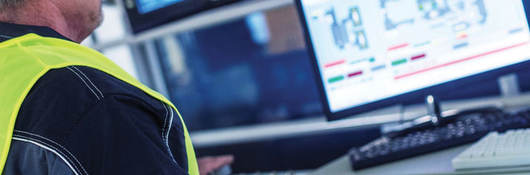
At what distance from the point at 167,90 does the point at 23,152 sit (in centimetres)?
160

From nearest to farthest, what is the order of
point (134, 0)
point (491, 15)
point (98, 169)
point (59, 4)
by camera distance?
point (98, 169) → point (59, 4) → point (491, 15) → point (134, 0)

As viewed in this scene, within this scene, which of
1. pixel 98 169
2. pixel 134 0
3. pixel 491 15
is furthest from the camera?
pixel 134 0

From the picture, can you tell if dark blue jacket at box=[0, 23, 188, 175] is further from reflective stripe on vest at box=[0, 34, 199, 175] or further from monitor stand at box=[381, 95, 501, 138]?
monitor stand at box=[381, 95, 501, 138]

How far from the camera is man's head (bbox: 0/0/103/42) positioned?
989mm

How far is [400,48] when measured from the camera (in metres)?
1.44

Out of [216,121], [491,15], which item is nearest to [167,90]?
[216,121]

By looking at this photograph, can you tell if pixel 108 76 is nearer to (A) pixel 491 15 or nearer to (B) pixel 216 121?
(A) pixel 491 15

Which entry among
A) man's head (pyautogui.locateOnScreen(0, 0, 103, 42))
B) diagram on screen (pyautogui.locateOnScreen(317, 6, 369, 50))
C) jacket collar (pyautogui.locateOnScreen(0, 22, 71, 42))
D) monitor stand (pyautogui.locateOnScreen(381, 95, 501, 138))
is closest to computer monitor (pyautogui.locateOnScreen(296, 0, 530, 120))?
diagram on screen (pyautogui.locateOnScreen(317, 6, 369, 50))

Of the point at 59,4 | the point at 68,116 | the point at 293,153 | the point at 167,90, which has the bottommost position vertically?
the point at 293,153

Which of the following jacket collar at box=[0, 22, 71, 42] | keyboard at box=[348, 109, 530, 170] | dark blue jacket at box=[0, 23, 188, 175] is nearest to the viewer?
dark blue jacket at box=[0, 23, 188, 175]

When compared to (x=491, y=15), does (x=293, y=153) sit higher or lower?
lower

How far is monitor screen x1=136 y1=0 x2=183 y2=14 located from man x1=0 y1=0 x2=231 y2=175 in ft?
3.57

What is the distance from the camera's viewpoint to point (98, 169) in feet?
2.66

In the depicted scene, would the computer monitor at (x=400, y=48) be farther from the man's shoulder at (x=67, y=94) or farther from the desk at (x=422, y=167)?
the man's shoulder at (x=67, y=94)
